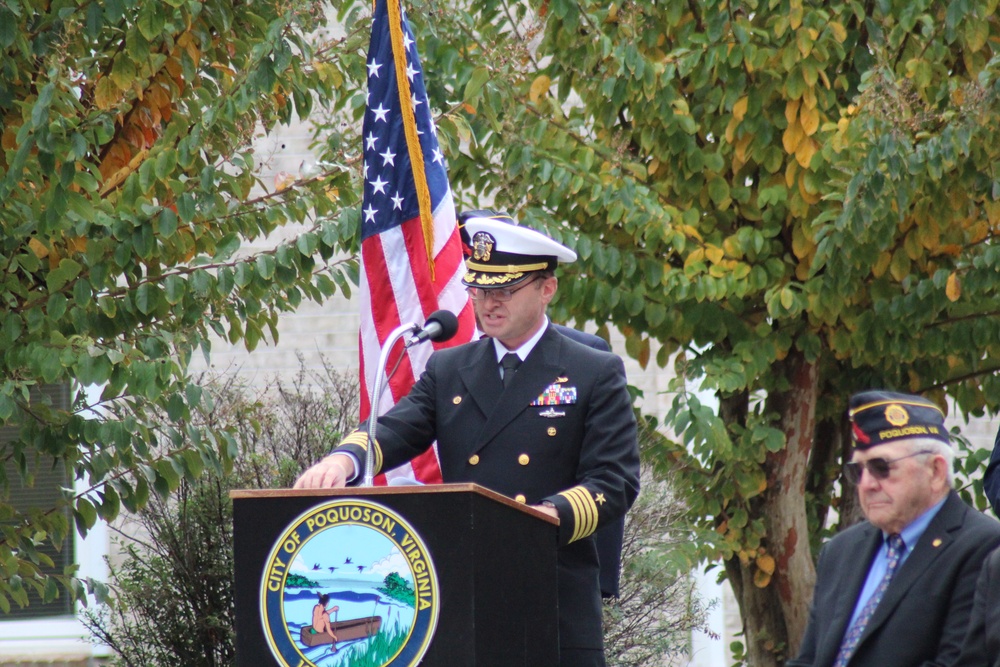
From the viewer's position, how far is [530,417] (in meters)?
3.97

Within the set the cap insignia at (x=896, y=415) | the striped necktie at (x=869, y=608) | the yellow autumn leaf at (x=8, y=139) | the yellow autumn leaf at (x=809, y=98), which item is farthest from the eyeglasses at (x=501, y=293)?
the yellow autumn leaf at (x=809, y=98)

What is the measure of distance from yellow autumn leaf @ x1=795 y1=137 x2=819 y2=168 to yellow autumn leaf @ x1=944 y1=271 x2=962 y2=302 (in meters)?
0.81

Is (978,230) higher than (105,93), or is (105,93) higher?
(105,93)

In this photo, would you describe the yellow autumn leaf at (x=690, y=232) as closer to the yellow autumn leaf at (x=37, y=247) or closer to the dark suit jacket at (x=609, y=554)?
the dark suit jacket at (x=609, y=554)

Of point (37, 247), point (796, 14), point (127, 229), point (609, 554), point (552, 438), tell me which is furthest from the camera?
point (796, 14)

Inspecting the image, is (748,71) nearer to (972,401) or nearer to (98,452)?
(972,401)

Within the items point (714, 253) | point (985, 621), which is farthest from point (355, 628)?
point (714, 253)

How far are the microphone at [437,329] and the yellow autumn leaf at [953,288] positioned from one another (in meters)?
3.15


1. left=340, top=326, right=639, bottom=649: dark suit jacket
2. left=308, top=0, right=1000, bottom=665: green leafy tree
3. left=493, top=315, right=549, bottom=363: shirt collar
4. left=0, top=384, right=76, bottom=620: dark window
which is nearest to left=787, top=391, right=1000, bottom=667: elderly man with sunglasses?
left=340, top=326, right=639, bottom=649: dark suit jacket

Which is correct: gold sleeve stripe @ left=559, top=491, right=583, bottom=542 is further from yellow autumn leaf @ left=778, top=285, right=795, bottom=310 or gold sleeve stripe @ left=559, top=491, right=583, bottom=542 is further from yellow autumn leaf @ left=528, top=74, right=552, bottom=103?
yellow autumn leaf @ left=528, top=74, right=552, bottom=103

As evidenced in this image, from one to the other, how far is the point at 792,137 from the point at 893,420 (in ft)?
10.1

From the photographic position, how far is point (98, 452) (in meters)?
5.33

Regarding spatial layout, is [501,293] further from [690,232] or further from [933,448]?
[690,232]

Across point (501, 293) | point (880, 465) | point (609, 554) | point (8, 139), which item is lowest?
point (609, 554)
